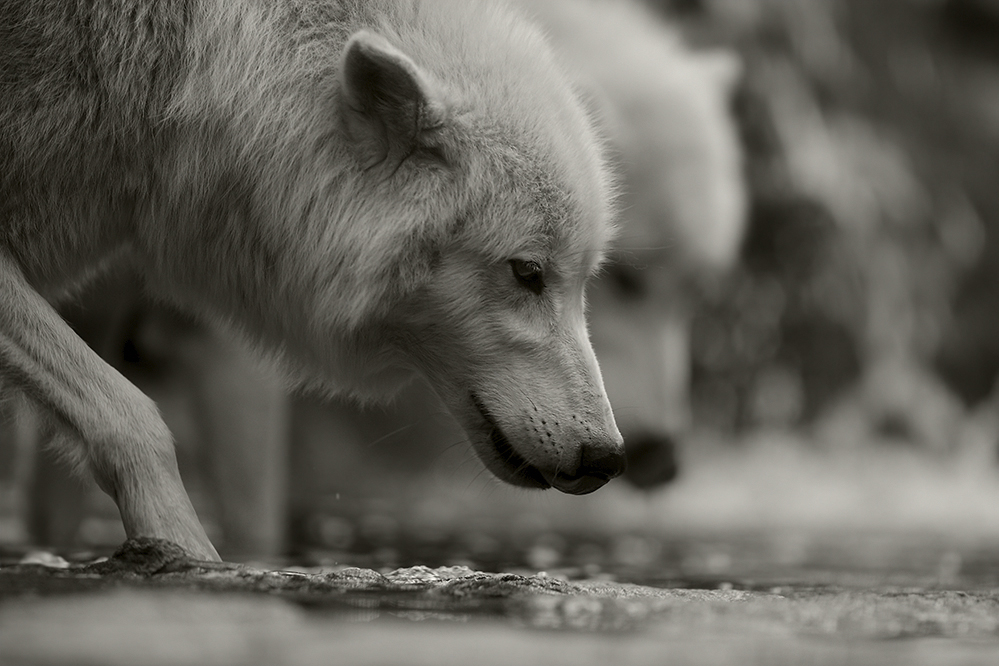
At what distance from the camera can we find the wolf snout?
306cm

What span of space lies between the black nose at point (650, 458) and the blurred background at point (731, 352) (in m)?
0.01

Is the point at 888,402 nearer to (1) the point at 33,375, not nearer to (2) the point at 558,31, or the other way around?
(2) the point at 558,31

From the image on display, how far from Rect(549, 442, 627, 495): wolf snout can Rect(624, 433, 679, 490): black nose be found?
2.74m

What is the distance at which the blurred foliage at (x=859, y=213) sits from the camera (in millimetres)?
11109

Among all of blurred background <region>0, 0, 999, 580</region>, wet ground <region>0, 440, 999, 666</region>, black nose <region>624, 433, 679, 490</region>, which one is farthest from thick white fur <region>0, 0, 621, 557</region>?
black nose <region>624, 433, 679, 490</region>

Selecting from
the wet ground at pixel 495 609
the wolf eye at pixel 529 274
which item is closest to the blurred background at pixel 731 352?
the wet ground at pixel 495 609

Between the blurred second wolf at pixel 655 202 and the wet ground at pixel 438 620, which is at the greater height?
the blurred second wolf at pixel 655 202

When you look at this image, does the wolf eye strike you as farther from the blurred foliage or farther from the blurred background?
the blurred foliage

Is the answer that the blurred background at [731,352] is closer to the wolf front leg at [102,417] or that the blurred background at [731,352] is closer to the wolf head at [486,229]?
the wolf head at [486,229]

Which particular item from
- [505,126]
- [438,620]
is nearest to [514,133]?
[505,126]

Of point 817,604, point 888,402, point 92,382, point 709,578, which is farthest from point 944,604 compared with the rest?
point 888,402

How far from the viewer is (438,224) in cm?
304

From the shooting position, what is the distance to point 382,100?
9.94 feet

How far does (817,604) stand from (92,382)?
1577 mm
